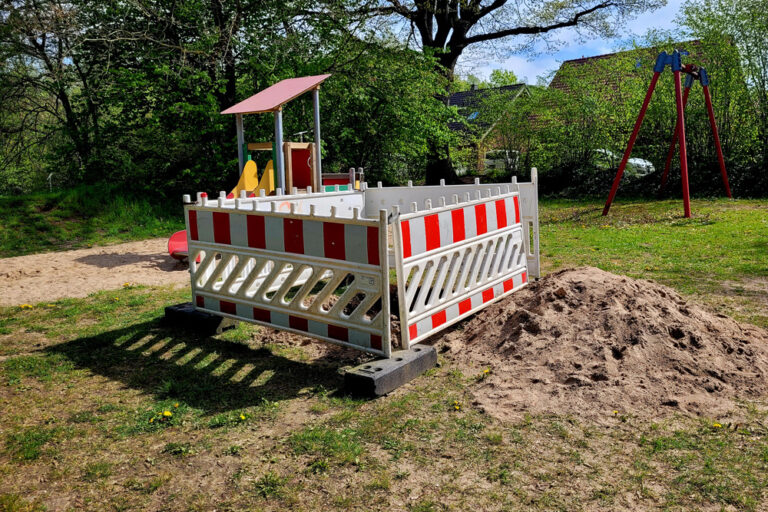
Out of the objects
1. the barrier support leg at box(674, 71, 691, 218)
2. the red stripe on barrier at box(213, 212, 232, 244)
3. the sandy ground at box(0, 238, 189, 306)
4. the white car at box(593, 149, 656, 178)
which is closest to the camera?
the red stripe on barrier at box(213, 212, 232, 244)

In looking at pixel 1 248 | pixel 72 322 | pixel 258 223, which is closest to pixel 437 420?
pixel 258 223

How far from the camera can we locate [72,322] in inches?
253

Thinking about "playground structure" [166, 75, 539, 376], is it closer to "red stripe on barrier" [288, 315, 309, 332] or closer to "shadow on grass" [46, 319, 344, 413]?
"red stripe on barrier" [288, 315, 309, 332]

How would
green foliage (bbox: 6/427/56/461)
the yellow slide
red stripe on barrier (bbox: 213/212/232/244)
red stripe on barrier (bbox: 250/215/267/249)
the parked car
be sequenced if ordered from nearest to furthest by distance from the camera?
green foliage (bbox: 6/427/56/461) → red stripe on barrier (bbox: 250/215/267/249) → red stripe on barrier (bbox: 213/212/232/244) → the yellow slide → the parked car

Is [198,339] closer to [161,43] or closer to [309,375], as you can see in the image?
[309,375]

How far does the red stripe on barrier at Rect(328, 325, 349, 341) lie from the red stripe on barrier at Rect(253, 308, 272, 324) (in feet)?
2.37

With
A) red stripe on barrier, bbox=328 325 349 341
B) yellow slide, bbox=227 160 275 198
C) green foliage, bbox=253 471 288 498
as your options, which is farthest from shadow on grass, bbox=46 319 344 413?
yellow slide, bbox=227 160 275 198

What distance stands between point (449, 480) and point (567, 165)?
19.4 meters

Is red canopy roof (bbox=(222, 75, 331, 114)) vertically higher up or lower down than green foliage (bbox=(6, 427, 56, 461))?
higher up

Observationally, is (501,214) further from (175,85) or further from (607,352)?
(175,85)

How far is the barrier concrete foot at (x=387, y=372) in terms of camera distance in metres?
4.13

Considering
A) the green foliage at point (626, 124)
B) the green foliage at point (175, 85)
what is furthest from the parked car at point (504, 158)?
the green foliage at point (175, 85)

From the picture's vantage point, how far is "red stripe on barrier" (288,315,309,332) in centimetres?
500

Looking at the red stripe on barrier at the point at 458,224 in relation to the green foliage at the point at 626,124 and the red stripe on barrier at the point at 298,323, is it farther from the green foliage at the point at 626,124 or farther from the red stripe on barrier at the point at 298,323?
the green foliage at the point at 626,124
